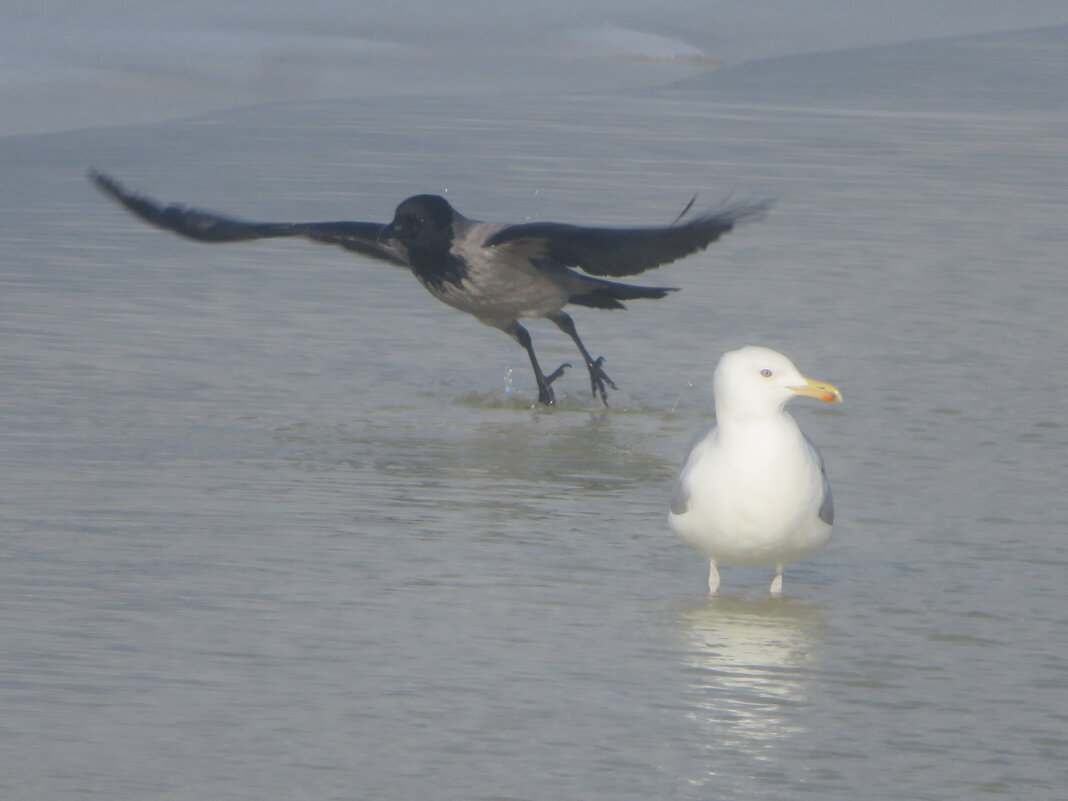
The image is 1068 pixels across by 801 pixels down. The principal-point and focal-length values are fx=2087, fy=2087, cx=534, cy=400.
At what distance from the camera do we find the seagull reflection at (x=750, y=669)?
161 inches

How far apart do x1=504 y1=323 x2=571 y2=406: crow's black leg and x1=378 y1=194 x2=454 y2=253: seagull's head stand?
431mm

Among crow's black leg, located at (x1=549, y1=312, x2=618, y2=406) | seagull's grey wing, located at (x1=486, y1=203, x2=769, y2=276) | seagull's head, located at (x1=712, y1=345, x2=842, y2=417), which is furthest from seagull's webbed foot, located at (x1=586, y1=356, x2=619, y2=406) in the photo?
seagull's head, located at (x1=712, y1=345, x2=842, y2=417)

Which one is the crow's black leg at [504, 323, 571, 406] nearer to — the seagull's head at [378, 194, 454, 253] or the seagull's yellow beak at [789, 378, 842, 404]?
the seagull's head at [378, 194, 454, 253]

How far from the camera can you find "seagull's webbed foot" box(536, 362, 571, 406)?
310 inches

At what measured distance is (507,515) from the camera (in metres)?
5.91

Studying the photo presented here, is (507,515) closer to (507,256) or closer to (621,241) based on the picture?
(621,241)

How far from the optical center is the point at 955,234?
1045 cm

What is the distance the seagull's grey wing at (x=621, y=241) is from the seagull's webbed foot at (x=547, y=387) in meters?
0.43

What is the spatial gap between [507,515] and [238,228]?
300cm

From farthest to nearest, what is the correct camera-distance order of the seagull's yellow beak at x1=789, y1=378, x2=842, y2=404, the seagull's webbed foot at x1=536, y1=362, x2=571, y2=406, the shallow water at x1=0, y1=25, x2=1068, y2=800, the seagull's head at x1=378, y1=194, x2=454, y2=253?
the seagull's head at x1=378, y1=194, x2=454, y2=253 < the seagull's webbed foot at x1=536, y1=362, x2=571, y2=406 < the seagull's yellow beak at x1=789, y1=378, x2=842, y2=404 < the shallow water at x1=0, y1=25, x2=1068, y2=800

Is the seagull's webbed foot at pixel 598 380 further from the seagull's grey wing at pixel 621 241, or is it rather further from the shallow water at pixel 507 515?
the seagull's grey wing at pixel 621 241

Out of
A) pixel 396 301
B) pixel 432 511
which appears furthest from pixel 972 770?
pixel 396 301

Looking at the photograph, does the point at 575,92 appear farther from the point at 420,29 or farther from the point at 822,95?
the point at 420,29

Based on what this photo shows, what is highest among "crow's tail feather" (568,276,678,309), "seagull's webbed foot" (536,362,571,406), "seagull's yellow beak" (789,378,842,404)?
"crow's tail feather" (568,276,678,309)
